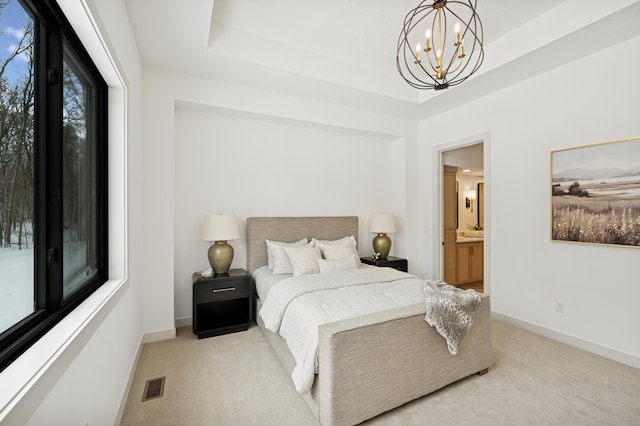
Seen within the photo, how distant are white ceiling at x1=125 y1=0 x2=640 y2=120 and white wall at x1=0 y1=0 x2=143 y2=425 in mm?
390

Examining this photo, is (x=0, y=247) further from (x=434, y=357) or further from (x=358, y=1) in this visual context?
(x=358, y=1)

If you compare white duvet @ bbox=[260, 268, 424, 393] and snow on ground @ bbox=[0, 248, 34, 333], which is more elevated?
snow on ground @ bbox=[0, 248, 34, 333]

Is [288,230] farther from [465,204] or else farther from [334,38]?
[465,204]

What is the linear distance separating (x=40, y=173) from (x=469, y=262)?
556 centimetres

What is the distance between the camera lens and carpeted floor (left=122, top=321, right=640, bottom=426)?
6.01ft

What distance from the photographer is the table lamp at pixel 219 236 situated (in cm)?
309

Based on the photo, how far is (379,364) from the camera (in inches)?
71.1

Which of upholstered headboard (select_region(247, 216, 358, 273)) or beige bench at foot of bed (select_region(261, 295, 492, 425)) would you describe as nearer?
beige bench at foot of bed (select_region(261, 295, 492, 425))

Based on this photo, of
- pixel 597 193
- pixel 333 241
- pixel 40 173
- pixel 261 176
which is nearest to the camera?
pixel 40 173

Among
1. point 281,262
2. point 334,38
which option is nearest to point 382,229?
point 281,262

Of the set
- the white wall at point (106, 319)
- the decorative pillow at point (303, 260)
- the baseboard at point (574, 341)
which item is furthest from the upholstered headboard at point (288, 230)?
the baseboard at point (574, 341)

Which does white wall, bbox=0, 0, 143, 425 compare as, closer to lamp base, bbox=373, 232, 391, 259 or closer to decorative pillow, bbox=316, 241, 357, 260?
decorative pillow, bbox=316, 241, 357, 260

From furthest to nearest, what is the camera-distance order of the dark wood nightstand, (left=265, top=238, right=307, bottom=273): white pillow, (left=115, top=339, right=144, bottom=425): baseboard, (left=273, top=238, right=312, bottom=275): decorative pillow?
the dark wood nightstand < (left=265, top=238, right=307, bottom=273): white pillow < (left=273, top=238, right=312, bottom=275): decorative pillow < (left=115, top=339, right=144, bottom=425): baseboard

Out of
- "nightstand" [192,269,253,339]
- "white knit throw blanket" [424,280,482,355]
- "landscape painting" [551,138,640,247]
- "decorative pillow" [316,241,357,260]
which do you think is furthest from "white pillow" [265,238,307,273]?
"landscape painting" [551,138,640,247]
